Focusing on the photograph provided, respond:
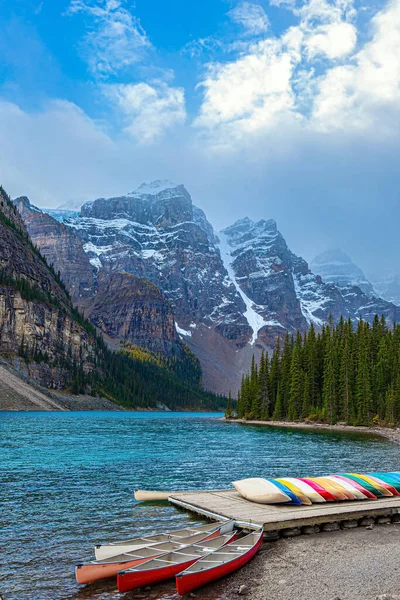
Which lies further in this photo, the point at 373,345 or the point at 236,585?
the point at 373,345

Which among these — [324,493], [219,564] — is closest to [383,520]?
[324,493]

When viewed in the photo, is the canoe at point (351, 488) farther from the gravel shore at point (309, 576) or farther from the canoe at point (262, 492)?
the gravel shore at point (309, 576)

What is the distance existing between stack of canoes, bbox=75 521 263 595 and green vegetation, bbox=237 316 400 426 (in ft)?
271

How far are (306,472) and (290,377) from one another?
287ft

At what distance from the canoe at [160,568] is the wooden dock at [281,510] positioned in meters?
3.88

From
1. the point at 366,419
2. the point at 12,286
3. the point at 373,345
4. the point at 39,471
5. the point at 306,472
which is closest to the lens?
the point at 39,471

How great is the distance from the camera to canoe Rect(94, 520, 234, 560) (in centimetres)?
1588

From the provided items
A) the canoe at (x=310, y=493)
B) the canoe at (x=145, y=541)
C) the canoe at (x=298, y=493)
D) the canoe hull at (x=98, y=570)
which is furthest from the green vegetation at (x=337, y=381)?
the canoe hull at (x=98, y=570)

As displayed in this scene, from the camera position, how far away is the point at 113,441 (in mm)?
61844

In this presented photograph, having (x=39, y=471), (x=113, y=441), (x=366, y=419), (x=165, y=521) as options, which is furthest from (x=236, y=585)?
(x=366, y=419)

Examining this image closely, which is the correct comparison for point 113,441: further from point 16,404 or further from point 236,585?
point 16,404

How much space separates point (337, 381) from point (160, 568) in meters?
99.2

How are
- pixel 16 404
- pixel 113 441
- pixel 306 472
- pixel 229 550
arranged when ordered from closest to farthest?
1. pixel 229 550
2. pixel 306 472
3. pixel 113 441
4. pixel 16 404

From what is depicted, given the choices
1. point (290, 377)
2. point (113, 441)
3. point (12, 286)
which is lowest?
point (113, 441)
